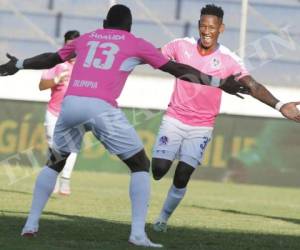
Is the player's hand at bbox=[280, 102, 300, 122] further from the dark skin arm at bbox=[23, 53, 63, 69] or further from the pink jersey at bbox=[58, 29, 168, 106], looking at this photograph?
the dark skin arm at bbox=[23, 53, 63, 69]

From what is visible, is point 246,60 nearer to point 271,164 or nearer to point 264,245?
point 271,164

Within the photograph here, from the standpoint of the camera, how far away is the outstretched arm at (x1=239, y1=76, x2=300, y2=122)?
27.7 feet

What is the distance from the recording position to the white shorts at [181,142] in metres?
10.9

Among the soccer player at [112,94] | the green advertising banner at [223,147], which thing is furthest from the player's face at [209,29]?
the green advertising banner at [223,147]

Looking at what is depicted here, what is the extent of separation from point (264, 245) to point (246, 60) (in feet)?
53.2

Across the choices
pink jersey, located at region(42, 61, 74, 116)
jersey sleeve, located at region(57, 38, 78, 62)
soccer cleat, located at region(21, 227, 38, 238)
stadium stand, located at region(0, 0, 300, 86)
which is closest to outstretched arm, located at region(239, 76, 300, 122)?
→ jersey sleeve, located at region(57, 38, 78, 62)

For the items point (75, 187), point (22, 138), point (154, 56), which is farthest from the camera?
point (22, 138)

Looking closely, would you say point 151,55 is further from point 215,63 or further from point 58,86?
point 58,86

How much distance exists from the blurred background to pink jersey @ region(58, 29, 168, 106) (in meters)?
13.6

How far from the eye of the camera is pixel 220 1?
2609 cm

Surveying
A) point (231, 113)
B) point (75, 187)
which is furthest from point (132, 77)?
point (75, 187)

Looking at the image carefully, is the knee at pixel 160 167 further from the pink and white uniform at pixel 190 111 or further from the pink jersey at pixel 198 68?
the pink jersey at pixel 198 68

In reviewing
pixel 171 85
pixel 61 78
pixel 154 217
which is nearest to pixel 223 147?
pixel 171 85

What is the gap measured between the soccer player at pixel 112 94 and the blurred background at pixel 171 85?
1354 cm
